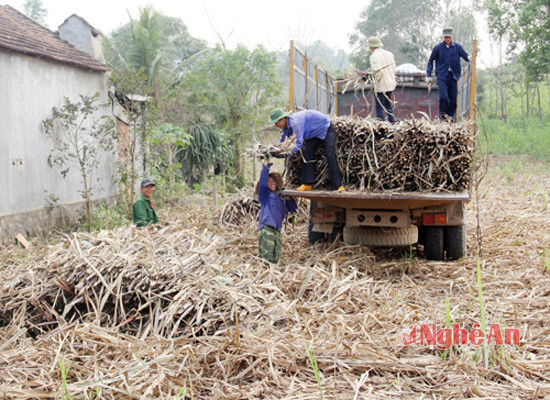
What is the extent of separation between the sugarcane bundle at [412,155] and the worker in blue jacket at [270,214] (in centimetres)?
79

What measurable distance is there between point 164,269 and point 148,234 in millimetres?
910

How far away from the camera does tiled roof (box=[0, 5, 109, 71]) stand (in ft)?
27.8

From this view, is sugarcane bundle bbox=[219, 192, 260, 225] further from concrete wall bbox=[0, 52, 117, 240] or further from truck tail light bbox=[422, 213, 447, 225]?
truck tail light bbox=[422, 213, 447, 225]

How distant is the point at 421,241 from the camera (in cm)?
639

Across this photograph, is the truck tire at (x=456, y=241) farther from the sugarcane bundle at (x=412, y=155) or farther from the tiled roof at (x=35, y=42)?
the tiled roof at (x=35, y=42)

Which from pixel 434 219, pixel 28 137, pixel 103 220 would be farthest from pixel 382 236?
pixel 28 137

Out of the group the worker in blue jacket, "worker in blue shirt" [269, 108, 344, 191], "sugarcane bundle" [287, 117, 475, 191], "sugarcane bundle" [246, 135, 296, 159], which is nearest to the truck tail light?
"sugarcane bundle" [287, 117, 475, 191]

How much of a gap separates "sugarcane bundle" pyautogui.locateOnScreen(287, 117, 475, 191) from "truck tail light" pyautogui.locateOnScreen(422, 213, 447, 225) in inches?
15.8

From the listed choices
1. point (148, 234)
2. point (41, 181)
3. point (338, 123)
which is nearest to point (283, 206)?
point (338, 123)

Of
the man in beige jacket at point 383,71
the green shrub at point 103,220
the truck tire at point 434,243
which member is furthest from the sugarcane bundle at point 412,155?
the green shrub at point 103,220

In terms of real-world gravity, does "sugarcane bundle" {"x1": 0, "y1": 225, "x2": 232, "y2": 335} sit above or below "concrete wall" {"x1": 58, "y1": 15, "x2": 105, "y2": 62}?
below

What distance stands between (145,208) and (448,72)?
15.5ft

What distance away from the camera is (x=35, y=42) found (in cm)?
933

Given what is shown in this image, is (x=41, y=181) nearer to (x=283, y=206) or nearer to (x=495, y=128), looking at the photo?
(x=283, y=206)
